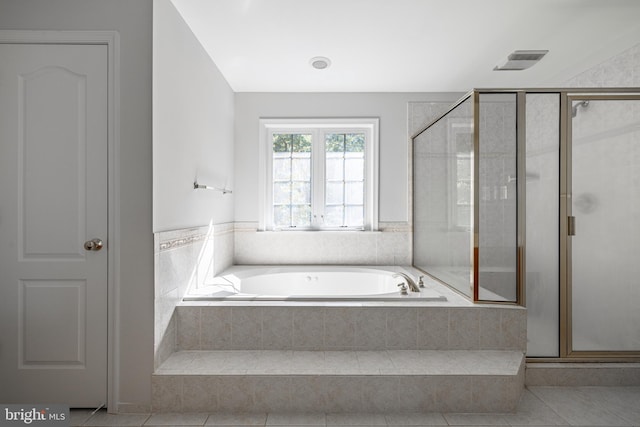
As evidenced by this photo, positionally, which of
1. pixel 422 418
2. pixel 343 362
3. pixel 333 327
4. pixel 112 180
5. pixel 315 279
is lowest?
pixel 422 418

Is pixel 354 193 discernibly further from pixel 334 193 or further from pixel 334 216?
pixel 334 216

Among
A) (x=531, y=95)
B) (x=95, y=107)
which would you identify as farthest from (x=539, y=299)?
(x=95, y=107)

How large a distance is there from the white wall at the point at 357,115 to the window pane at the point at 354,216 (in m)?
0.21

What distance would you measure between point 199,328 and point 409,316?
4.32ft

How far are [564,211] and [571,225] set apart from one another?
0.10m

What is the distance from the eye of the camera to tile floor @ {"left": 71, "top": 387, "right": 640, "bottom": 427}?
1874 millimetres

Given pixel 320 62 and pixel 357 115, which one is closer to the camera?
pixel 320 62

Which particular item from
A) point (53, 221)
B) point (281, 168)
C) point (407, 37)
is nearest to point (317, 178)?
point (281, 168)

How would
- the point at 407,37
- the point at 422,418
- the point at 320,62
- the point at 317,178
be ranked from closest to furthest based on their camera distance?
the point at 422,418 < the point at 407,37 < the point at 320,62 < the point at 317,178

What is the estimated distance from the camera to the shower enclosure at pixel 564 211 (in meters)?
2.27

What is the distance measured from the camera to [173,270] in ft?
7.21

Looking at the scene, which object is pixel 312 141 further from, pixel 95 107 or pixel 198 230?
pixel 95 107

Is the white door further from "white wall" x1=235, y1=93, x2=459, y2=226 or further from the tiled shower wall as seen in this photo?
"white wall" x1=235, y1=93, x2=459, y2=226

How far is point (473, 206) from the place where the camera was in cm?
235
